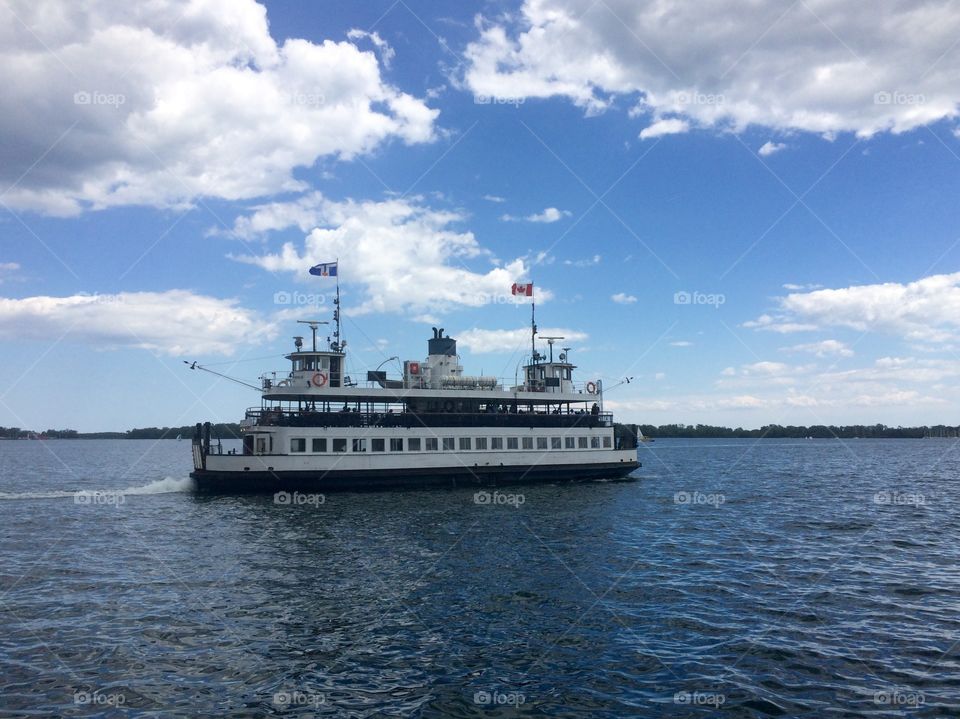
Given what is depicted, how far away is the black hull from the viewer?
40031mm

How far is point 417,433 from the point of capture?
148 ft

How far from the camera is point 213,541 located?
86.3 feet

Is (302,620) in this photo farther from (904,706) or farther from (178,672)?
(904,706)

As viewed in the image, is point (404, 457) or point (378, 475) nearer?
point (378, 475)

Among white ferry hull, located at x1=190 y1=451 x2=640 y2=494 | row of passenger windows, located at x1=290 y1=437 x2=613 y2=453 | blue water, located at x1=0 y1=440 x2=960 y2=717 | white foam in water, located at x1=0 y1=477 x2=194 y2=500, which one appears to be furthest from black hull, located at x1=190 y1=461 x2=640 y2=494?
white foam in water, located at x1=0 y1=477 x2=194 y2=500

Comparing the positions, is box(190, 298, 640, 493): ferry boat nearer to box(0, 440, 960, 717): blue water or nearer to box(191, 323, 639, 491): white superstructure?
box(191, 323, 639, 491): white superstructure

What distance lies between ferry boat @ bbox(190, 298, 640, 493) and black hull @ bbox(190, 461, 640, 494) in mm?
76

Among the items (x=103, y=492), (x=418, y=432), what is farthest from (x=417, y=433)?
(x=103, y=492)

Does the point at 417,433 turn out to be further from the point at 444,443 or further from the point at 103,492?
the point at 103,492

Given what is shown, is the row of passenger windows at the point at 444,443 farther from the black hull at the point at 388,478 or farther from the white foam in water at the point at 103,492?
the white foam in water at the point at 103,492

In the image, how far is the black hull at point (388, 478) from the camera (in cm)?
4003

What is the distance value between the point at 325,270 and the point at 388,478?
1512cm

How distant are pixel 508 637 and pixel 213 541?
16351 millimetres

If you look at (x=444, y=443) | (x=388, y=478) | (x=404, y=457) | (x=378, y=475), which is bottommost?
(x=388, y=478)
